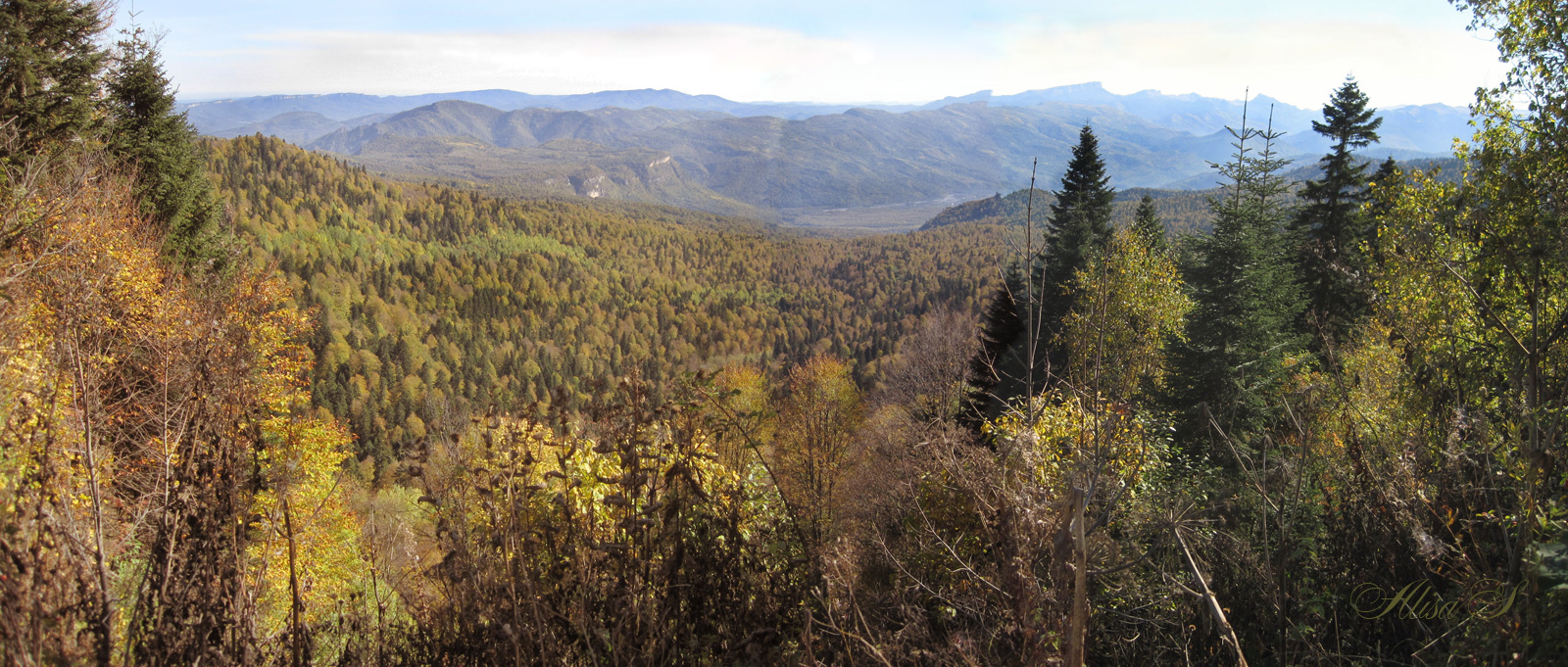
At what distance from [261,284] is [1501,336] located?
2267 centimetres

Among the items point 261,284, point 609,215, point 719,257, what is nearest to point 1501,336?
point 261,284

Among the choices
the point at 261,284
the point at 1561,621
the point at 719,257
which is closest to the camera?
the point at 1561,621

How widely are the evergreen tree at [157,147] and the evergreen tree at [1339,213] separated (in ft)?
98.1

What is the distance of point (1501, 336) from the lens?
7.59 m

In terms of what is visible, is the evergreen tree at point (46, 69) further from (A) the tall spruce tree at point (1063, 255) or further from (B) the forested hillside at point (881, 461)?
(A) the tall spruce tree at point (1063, 255)

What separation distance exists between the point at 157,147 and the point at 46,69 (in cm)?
255

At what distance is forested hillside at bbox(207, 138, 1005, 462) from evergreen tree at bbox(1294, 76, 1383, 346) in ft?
133

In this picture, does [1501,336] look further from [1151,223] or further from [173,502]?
[1151,223]

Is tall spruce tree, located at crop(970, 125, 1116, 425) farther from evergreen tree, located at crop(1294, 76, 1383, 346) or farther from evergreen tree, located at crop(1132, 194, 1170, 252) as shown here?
evergreen tree, located at crop(1294, 76, 1383, 346)

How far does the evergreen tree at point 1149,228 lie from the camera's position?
21.2 metres

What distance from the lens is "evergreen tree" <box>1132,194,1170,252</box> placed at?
21.2 metres

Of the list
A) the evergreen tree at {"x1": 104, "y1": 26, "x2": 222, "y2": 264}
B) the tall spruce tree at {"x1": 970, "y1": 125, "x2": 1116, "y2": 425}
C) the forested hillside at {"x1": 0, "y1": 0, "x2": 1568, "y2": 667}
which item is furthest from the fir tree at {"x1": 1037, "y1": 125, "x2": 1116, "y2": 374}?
the evergreen tree at {"x1": 104, "y1": 26, "x2": 222, "y2": 264}
